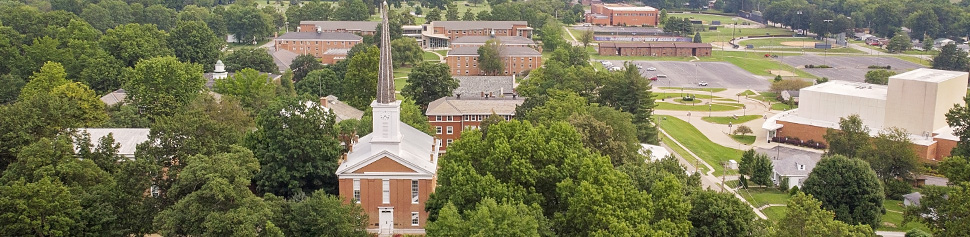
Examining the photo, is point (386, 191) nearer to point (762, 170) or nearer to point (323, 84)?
point (762, 170)

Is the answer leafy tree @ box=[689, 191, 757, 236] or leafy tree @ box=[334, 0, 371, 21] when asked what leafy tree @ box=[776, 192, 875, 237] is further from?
leafy tree @ box=[334, 0, 371, 21]

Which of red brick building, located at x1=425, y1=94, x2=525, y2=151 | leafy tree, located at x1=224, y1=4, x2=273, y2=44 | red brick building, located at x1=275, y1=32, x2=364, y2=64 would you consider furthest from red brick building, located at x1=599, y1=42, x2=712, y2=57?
red brick building, located at x1=425, y1=94, x2=525, y2=151

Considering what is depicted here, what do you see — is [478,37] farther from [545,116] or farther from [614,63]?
[545,116]

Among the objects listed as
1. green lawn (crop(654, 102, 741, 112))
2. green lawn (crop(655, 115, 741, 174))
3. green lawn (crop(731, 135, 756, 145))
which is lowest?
green lawn (crop(731, 135, 756, 145))

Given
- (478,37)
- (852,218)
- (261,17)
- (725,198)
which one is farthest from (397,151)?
(261,17)

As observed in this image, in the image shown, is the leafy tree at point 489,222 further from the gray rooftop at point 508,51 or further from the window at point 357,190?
the gray rooftop at point 508,51

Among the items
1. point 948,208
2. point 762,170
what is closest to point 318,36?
point 762,170

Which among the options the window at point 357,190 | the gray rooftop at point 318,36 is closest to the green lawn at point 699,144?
the window at point 357,190
